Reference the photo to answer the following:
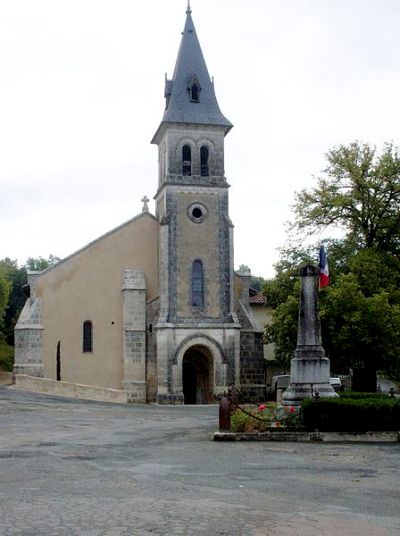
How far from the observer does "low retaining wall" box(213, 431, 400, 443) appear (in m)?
16.3

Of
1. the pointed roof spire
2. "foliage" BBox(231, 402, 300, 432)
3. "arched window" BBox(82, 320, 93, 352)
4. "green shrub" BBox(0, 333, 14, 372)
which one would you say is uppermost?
the pointed roof spire

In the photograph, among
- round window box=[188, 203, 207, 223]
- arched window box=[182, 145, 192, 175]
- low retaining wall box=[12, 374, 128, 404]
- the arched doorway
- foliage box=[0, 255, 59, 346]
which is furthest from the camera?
foliage box=[0, 255, 59, 346]

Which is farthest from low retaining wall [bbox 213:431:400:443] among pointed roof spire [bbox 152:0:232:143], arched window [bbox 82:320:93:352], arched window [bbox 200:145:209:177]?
pointed roof spire [bbox 152:0:232:143]

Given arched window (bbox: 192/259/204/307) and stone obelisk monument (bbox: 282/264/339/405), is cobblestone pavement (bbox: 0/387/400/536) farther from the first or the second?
arched window (bbox: 192/259/204/307)

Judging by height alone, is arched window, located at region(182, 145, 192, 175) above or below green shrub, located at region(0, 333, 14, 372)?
above

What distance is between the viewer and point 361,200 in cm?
3262

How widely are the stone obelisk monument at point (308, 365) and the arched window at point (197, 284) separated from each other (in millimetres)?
17111

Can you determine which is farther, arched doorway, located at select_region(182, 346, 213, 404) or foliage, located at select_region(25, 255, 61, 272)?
foliage, located at select_region(25, 255, 61, 272)

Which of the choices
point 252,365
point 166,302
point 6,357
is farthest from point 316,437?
point 6,357

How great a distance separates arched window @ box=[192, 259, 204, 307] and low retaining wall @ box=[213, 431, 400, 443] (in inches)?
802

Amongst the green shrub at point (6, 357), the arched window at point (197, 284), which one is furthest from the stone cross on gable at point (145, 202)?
the green shrub at point (6, 357)

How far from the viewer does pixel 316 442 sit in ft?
53.4

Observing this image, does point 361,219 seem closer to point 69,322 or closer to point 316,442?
point 69,322

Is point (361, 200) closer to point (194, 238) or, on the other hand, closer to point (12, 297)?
point (194, 238)
